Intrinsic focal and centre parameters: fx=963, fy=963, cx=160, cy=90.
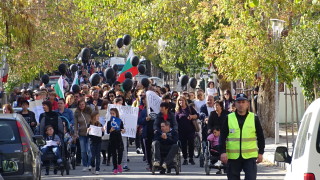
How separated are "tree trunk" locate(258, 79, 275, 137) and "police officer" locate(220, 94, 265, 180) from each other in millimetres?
16814

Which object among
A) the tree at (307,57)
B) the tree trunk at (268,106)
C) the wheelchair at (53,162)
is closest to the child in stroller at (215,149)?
the tree at (307,57)

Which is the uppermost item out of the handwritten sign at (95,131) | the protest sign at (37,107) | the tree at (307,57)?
the tree at (307,57)

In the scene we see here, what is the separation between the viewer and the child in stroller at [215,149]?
19203 millimetres

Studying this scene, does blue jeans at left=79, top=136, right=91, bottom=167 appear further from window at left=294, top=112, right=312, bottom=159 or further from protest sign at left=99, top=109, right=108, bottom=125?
window at left=294, top=112, right=312, bottom=159

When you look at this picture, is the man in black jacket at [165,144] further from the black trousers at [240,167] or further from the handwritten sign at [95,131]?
the black trousers at [240,167]

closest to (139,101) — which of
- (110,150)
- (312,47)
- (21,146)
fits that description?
(110,150)

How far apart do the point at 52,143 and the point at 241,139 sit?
803 cm

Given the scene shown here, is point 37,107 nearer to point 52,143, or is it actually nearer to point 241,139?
point 52,143

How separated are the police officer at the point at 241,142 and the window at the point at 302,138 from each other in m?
2.34

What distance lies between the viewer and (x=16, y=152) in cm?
1390

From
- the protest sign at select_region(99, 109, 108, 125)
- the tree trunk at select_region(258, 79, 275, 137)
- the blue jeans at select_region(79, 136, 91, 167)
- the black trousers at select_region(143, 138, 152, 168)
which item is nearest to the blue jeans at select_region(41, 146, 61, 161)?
the blue jeans at select_region(79, 136, 91, 167)

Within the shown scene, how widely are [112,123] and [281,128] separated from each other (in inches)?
567

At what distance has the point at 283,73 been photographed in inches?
968

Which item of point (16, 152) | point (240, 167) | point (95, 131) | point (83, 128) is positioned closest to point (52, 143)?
point (95, 131)
